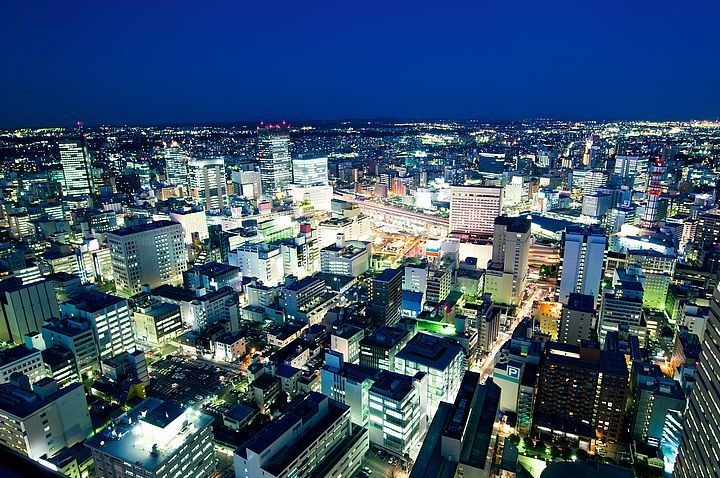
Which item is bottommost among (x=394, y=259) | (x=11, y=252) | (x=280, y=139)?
(x=394, y=259)

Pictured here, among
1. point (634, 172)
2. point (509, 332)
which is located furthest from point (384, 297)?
point (634, 172)

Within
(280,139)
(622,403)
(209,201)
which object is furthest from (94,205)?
(622,403)

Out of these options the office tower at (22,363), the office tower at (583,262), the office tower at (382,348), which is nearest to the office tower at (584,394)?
the office tower at (382,348)

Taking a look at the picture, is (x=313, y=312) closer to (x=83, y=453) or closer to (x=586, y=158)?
(x=83, y=453)

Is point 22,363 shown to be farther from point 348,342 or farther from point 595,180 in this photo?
point 595,180

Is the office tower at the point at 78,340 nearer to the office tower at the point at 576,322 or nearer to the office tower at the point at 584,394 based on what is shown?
the office tower at the point at 584,394

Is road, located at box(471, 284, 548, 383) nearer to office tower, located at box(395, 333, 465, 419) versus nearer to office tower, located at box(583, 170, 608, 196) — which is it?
office tower, located at box(395, 333, 465, 419)
